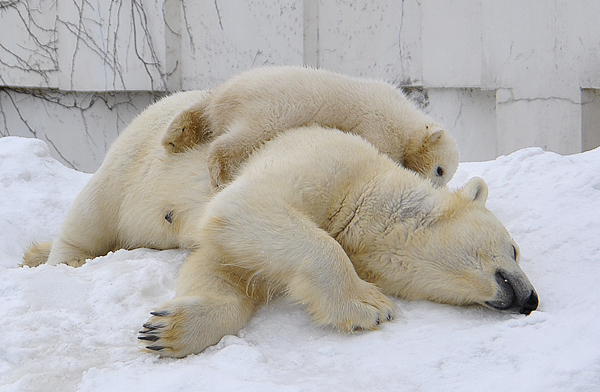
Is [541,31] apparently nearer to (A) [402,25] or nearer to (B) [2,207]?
(A) [402,25]

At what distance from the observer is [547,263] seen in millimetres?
2273

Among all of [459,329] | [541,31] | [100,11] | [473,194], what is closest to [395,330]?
[459,329]

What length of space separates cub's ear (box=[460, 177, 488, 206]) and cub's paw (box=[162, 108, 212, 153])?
1.22 meters

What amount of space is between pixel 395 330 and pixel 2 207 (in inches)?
117

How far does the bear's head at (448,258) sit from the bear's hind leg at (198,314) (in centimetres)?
47

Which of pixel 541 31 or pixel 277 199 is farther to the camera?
pixel 541 31

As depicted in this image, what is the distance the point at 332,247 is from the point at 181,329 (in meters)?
0.53

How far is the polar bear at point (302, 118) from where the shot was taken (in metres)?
2.66

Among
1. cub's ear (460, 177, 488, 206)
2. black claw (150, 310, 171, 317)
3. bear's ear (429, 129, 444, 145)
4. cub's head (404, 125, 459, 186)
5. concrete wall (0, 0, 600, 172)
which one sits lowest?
black claw (150, 310, 171, 317)

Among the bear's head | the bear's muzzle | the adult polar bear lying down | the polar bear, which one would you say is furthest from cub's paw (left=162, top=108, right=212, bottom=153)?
the bear's muzzle

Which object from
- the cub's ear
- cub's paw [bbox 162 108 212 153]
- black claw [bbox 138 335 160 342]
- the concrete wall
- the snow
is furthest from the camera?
the concrete wall

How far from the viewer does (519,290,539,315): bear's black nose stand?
1.92 meters

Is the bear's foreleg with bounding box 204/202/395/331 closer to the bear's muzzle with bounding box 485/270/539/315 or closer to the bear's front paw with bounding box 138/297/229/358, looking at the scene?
the bear's front paw with bounding box 138/297/229/358

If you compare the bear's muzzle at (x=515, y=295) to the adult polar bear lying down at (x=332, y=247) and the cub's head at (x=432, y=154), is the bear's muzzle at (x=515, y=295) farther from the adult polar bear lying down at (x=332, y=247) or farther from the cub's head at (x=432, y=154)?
the cub's head at (x=432, y=154)
